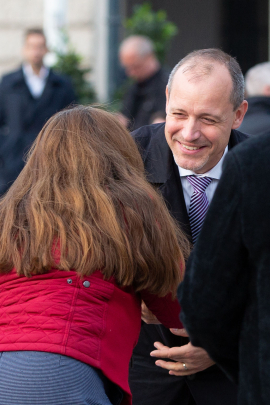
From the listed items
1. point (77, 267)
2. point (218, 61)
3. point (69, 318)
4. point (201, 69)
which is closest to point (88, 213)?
point (77, 267)

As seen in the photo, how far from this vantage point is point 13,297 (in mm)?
2207

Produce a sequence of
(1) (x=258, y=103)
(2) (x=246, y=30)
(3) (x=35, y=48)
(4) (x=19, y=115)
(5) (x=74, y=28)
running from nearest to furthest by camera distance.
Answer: (1) (x=258, y=103), (4) (x=19, y=115), (3) (x=35, y=48), (5) (x=74, y=28), (2) (x=246, y=30)

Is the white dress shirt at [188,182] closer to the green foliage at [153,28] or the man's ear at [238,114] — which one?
the man's ear at [238,114]

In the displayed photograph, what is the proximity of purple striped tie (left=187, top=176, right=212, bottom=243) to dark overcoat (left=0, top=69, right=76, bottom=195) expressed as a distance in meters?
3.83

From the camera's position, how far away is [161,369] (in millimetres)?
2984

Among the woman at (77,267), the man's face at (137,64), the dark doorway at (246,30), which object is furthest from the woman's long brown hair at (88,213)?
the dark doorway at (246,30)

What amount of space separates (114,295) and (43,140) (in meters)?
0.64

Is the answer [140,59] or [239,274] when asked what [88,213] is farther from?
[140,59]

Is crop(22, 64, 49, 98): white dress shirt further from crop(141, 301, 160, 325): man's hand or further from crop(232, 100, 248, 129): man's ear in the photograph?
crop(141, 301, 160, 325): man's hand

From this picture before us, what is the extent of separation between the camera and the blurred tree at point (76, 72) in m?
8.40

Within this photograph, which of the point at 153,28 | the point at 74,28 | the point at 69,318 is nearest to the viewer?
the point at 69,318

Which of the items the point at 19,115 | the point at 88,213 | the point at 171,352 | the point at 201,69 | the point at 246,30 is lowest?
the point at 246,30

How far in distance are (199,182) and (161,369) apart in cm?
87

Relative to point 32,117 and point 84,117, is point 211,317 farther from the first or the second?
point 32,117
